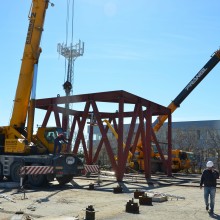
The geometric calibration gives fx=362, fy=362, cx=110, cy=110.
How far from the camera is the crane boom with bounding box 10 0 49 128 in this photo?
757 inches

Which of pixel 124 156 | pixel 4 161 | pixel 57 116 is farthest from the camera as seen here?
pixel 57 116

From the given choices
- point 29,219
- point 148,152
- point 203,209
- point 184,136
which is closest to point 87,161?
point 148,152

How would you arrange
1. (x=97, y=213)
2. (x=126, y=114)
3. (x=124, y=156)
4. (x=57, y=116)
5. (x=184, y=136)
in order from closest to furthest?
(x=97, y=213), (x=124, y=156), (x=57, y=116), (x=126, y=114), (x=184, y=136)

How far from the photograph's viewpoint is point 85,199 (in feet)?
42.4

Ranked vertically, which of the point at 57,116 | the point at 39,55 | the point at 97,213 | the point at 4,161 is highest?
the point at 39,55

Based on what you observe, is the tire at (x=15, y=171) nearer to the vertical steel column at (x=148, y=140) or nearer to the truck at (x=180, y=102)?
the vertical steel column at (x=148, y=140)

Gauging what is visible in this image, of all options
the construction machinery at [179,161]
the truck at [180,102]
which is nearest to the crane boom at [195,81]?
the truck at [180,102]

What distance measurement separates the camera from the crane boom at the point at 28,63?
1923 centimetres

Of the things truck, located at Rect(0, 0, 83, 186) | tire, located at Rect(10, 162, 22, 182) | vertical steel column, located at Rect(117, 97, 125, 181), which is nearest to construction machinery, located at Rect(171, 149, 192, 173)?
vertical steel column, located at Rect(117, 97, 125, 181)

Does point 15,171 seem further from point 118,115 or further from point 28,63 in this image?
point 118,115

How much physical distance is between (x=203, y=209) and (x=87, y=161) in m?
19.0

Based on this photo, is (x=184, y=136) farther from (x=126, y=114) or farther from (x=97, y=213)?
(x=97, y=213)

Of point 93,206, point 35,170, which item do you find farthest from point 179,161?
point 93,206

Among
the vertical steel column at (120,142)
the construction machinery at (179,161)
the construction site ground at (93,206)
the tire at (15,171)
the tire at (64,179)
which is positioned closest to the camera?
the construction site ground at (93,206)
